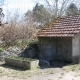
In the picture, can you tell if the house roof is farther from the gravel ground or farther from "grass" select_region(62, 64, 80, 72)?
the gravel ground

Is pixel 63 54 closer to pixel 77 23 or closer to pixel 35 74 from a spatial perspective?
pixel 77 23

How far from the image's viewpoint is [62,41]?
1479 centimetres

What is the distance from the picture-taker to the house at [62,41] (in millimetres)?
13812

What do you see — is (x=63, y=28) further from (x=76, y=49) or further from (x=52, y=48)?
(x=76, y=49)

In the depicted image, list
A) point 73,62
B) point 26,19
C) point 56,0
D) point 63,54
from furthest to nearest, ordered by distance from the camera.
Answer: point 56,0 → point 26,19 → point 63,54 → point 73,62

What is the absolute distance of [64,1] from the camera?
31703 mm

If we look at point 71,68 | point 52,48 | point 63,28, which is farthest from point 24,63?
point 63,28

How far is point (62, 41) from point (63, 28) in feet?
3.61

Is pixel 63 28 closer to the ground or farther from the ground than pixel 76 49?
farther from the ground

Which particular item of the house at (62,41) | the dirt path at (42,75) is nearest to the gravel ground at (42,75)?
the dirt path at (42,75)

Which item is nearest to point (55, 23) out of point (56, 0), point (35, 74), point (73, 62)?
point (73, 62)

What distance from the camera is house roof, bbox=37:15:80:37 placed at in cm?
1385

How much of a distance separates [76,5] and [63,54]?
73.3ft

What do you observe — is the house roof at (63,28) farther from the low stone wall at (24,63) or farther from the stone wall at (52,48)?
the low stone wall at (24,63)
